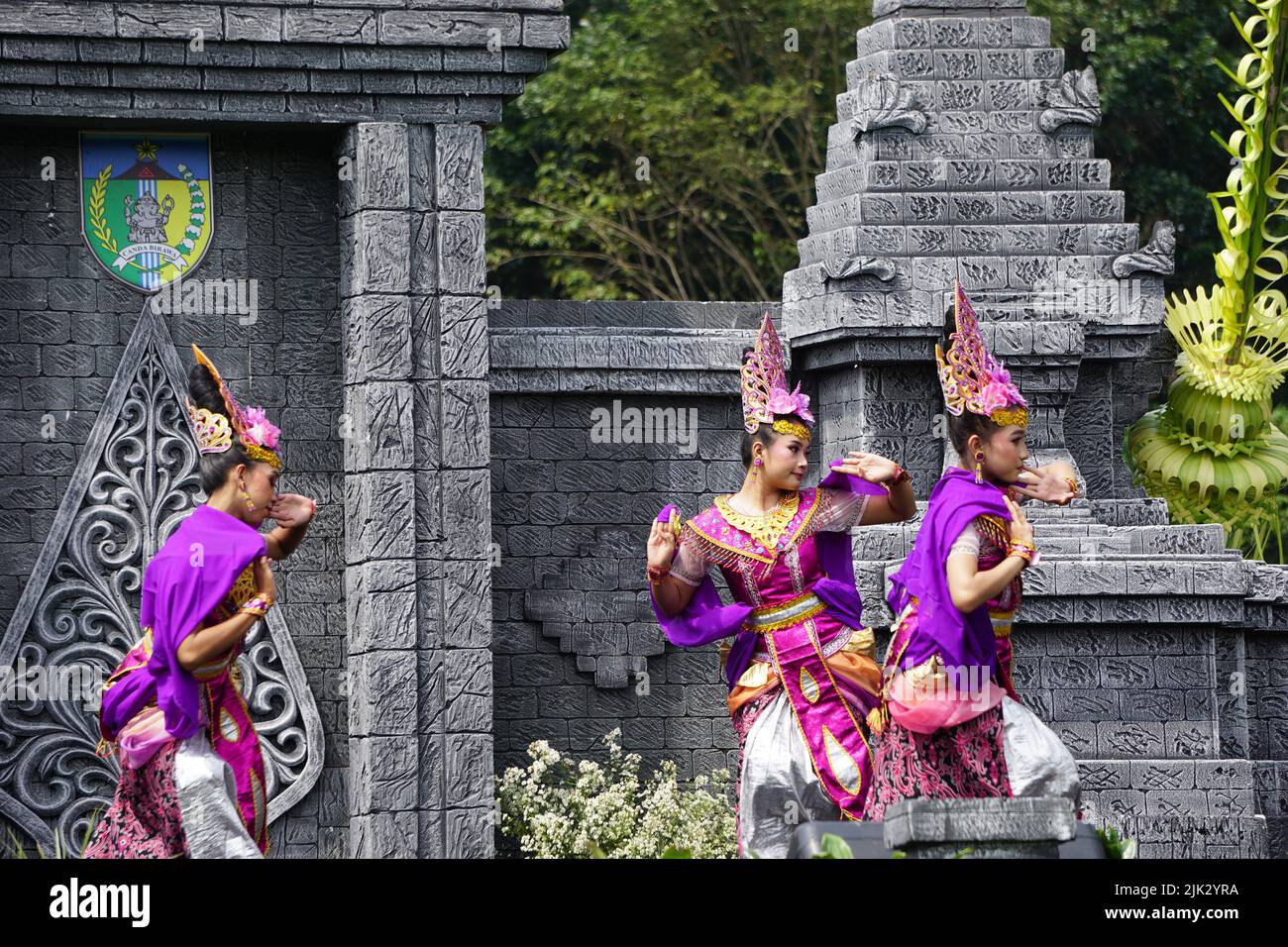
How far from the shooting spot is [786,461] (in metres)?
9.58

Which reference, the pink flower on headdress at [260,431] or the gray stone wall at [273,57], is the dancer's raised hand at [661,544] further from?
the gray stone wall at [273,57]

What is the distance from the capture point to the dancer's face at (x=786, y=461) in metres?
9.58

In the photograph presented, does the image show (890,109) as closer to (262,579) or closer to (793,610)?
(793,610)

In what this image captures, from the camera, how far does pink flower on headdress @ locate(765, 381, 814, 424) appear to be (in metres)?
9.60

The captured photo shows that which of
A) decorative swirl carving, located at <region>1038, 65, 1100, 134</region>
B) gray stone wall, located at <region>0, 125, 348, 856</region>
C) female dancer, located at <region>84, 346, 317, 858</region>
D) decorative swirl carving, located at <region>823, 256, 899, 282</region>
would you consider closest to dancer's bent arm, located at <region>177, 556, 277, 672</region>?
female dancer, located at <region>84, 346, 317, 858</region>

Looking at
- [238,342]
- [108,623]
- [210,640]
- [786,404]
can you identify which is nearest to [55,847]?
[108,623]

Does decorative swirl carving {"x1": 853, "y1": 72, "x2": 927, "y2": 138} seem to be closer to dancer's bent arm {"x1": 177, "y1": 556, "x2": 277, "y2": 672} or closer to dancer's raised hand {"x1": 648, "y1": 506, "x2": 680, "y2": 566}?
dancer's raised hand {"x1": 648, "y1": 506, "x2": 680, "y2": 566}

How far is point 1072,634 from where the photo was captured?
11.1 metres

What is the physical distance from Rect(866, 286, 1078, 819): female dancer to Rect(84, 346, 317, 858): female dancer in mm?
2435

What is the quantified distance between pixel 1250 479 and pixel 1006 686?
4344 millimetres

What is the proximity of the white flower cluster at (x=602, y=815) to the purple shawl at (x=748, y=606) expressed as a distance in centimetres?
161

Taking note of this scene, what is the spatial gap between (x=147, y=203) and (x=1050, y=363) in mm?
4426

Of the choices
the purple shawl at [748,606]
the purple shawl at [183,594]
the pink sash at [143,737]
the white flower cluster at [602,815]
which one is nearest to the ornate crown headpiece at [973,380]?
the purple shawl at [748,606]
